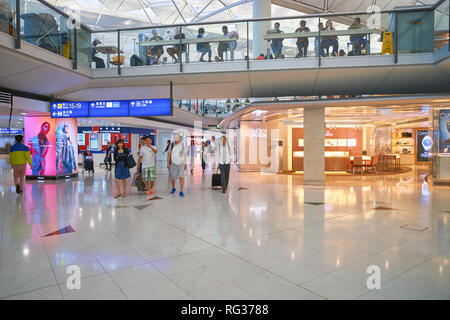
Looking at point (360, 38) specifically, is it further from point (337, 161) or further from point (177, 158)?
point (337, 161)

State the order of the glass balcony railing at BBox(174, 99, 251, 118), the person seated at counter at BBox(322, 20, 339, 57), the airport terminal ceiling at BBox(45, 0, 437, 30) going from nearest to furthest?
the person seated at counter at BBox(322, 20, 339, 57), the airport terminal ceiling at BBox(45, 0, 437, 30), the glass balcony railing at BBox(174, 99, 251, 118)

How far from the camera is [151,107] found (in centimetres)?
966

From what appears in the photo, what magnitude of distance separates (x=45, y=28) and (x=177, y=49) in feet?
12.6

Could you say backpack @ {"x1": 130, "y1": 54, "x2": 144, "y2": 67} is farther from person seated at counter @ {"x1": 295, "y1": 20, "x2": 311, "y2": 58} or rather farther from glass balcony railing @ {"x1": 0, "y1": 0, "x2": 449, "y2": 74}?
person seated at counter @ {"x1": 295, "y1": 20, "x2": 311, "y2": 58}

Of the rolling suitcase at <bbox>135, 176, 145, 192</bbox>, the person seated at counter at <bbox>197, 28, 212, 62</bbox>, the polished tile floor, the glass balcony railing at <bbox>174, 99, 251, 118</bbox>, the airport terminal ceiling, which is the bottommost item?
the polished tile floor

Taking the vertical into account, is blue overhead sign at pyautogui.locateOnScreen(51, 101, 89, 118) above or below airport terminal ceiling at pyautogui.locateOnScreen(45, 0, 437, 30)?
below

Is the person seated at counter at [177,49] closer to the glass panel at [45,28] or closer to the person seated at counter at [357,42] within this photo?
the glass panel at [45,28]

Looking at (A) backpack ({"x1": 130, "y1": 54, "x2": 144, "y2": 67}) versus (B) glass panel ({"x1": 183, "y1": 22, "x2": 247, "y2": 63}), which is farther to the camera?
(A) backpack ({"x1": 130, "y1": 54, "x2": 144, "y2": 67})

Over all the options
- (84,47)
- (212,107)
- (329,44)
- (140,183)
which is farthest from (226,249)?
(212,107)

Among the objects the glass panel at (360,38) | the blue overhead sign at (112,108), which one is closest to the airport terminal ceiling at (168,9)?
the glass panel at (360,38)

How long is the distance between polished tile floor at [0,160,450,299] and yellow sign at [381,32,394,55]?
4677 mm

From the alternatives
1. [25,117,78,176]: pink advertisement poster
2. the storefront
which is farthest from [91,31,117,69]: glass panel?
the storefront

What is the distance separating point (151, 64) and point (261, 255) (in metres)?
7.79

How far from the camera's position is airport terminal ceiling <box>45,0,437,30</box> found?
2289cm
